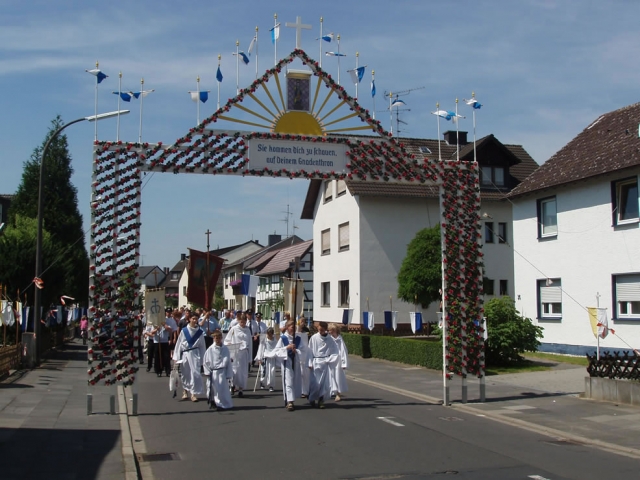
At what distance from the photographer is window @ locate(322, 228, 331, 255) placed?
129 ft

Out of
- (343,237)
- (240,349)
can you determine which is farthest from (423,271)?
(240,349)

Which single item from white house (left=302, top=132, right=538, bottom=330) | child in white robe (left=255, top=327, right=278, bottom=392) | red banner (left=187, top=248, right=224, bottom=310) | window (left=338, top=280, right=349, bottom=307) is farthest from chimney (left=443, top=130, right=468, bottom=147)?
child in white robe (left=255, top=327, right=278, bottom=392)

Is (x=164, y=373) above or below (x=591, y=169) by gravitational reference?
below

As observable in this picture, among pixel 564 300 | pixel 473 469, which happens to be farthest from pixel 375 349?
pixel 473 469

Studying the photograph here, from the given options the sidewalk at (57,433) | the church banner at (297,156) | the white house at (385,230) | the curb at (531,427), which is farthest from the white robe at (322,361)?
the white house at (385,230)

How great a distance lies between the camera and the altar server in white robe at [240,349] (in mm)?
16250

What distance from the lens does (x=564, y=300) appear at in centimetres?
2419

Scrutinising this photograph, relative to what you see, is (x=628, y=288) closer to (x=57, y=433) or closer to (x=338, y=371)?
(x=338, y=371)

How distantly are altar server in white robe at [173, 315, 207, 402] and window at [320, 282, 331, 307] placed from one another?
947 inches

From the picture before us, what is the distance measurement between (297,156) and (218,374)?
175 inches

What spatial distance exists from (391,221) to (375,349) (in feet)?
32.4

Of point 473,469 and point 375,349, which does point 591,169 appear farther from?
point 473,469

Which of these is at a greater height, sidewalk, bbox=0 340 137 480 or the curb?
sidewalk, bbox=0 340 137 480

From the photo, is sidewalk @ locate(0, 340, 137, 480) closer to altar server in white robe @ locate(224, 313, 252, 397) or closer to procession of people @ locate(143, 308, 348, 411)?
procession of people @ locate(143, 308, 348, 411)
